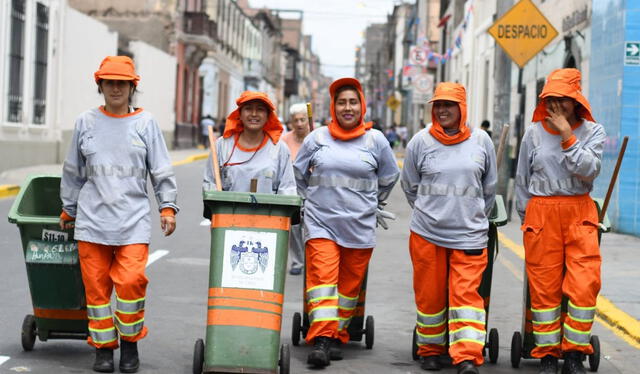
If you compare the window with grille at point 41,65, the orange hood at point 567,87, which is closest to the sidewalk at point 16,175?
the window with grille at point 41,65

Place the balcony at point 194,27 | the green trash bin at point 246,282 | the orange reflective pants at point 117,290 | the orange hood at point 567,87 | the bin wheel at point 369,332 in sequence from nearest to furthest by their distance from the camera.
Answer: the green trash bin at point 246,282
the orange reflective pants at point 117,290
the orange hood at point 567,87
the bin wheel at point 369,332
the balcony at point 194,27

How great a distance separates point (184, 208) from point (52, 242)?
471 inches

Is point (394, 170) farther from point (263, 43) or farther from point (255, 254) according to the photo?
point (263, 43)

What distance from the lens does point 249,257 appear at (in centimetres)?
646

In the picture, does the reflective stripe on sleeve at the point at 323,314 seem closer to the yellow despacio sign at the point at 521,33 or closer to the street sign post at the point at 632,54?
the street sign post at the point at 632,54

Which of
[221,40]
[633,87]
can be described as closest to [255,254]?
[633,87]

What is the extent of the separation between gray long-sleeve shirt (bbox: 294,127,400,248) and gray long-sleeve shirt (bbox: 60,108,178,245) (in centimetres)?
98

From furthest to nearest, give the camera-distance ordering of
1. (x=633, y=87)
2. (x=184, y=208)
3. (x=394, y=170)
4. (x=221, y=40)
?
(x=221, y=40), (x=184, y=208), (x=633, y=87), (x=394, y=170)

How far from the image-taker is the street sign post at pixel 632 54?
15010mm

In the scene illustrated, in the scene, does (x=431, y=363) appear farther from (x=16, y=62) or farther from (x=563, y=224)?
(x=16, y=62)

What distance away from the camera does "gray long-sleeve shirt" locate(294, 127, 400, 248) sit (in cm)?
720

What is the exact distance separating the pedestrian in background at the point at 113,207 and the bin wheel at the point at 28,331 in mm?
562

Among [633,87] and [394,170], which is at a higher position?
[633,87]

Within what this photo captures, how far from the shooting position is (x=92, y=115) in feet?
21.8
